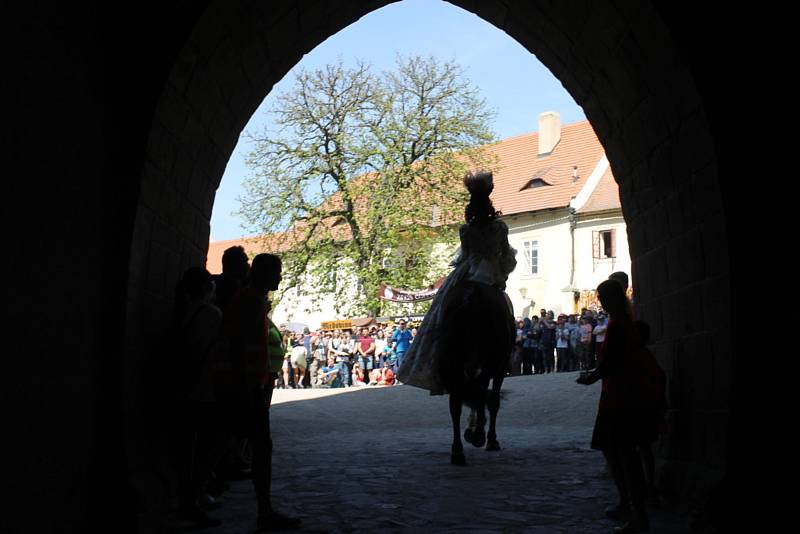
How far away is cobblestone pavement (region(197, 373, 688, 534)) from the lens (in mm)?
5141

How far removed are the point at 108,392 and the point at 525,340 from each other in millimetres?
19567

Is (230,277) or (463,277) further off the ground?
(463,277)

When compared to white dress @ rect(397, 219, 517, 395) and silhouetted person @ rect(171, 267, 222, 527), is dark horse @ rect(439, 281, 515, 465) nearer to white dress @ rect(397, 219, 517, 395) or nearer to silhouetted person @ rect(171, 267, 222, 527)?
white dress @ rect(397, 219, 517, 395)

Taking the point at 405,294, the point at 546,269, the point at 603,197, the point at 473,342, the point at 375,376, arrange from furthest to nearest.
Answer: the point at 546,269 → the point at 603,197 → the point at 405,294 → the point at 375,376 → the point at 473,342

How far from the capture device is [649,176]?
19.9 ft

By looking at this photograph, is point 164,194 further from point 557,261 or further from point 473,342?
point 557,261

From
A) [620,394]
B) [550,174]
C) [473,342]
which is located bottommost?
[620,394]

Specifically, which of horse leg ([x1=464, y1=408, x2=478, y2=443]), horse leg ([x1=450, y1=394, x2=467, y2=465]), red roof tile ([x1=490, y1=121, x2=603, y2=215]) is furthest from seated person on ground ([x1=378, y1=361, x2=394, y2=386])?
horse leg ([x1=450, y1=394, x2=467, y2=465])

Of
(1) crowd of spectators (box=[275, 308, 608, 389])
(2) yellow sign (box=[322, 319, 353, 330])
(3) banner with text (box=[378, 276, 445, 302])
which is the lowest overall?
(1) crowd of spectators (box=[275, 308, 608, 389])

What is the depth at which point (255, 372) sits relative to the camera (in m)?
4.92

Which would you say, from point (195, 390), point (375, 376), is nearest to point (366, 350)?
point (375, 376)

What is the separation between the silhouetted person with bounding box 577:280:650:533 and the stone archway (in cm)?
42

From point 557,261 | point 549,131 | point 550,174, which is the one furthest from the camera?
point 549,131

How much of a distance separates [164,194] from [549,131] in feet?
138
